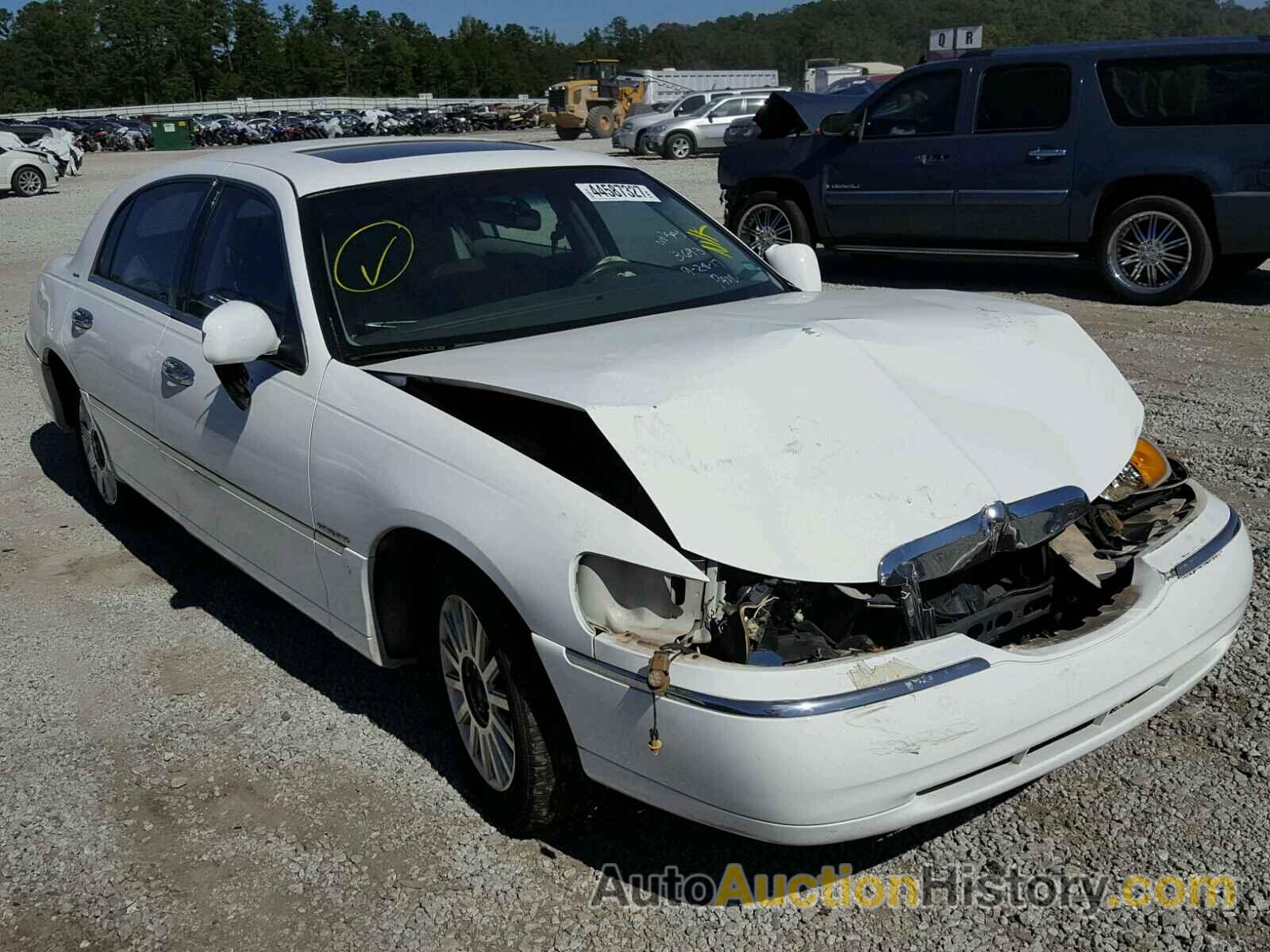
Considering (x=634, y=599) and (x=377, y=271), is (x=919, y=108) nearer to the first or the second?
(x=377, y=271)

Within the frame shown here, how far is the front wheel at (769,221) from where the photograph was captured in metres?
11.4

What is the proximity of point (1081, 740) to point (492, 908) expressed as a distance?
1.44 meters

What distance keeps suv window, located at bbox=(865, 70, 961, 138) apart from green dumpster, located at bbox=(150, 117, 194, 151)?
167 ft

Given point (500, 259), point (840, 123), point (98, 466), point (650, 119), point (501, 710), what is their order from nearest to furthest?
point (501, 710)
point (500, 259)
point (98, 466)
point (840, 123)
point (650, 119)

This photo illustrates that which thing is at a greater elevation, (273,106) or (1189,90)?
(1189,90)

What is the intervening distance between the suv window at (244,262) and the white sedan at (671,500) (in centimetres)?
2

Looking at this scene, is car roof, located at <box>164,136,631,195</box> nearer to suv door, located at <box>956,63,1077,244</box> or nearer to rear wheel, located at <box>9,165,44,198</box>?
suv door, located at <box>956,63,1077,244</box>

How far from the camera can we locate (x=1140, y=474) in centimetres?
352

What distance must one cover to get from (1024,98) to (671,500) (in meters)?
8.46

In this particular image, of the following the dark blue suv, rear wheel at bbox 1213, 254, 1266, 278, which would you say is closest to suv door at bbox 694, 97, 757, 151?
the dark blue suv

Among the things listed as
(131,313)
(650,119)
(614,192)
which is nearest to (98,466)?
(131,313)

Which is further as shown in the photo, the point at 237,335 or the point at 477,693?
the point at 237,335

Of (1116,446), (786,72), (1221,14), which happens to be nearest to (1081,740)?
(1116,446)

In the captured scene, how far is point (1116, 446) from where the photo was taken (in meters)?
3.26
